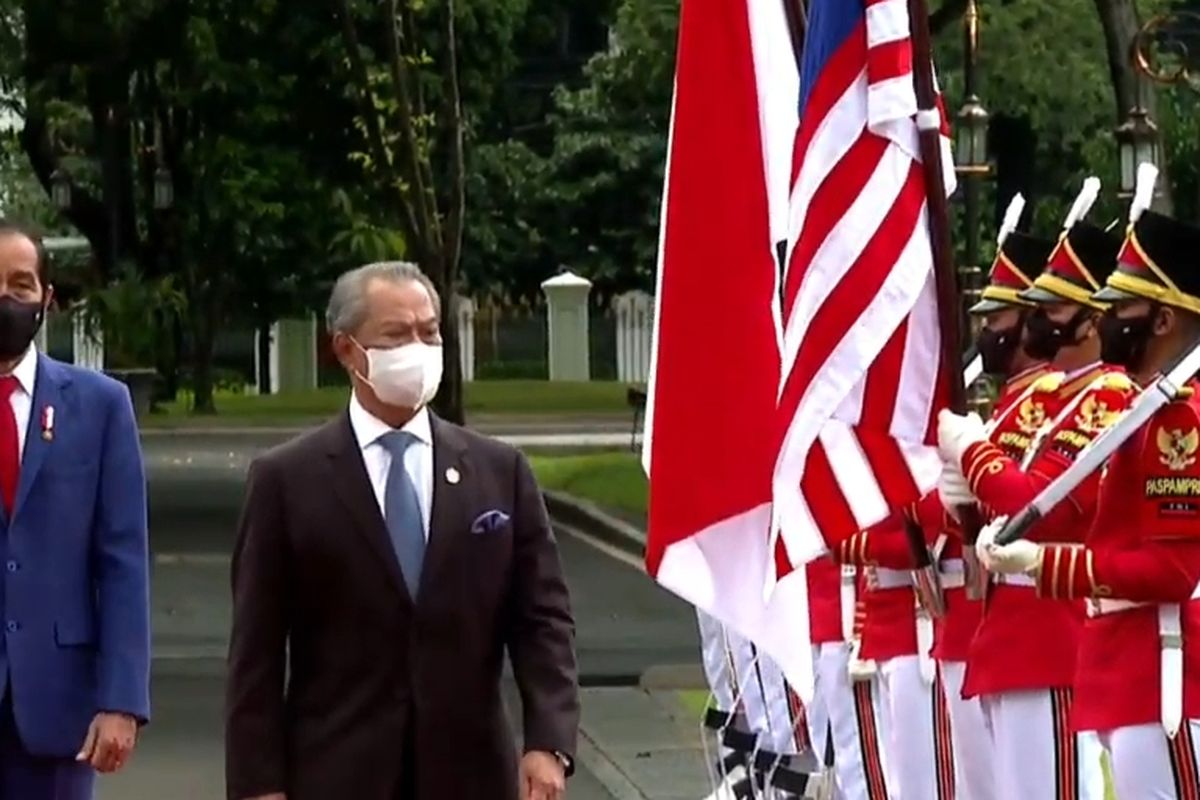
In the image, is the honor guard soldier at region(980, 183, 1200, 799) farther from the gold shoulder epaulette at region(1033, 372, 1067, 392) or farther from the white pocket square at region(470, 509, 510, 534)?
the white pocket square at region(470, 509, 510, 534)

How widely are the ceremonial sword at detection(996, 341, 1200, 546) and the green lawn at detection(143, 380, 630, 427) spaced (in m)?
28.1

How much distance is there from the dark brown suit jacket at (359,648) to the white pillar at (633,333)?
40.0 metres

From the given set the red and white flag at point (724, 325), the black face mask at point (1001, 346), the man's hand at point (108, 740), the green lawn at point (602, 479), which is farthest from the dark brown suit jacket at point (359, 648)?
the green lawn at point (602, 479)

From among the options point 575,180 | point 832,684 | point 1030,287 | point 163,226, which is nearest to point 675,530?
point 1030,287

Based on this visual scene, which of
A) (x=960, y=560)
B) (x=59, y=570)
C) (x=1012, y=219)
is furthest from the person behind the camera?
(x=1012, y=219)

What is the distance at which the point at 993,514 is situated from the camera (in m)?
6.77

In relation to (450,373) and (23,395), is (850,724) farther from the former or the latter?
(450,373)

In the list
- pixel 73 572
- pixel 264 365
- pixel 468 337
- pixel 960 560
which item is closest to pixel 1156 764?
pixel 960 560

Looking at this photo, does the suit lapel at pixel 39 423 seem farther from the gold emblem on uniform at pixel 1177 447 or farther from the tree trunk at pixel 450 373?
the tree trunk at pixel 450 373

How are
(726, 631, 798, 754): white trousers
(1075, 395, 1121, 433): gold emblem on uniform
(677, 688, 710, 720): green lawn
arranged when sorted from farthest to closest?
(677, 688, 710, 720): green lawn
(726, 631, 798, 754): white trousers
(1075, 395, 1121, 433): gold emblem on uniform

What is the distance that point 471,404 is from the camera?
3947cm

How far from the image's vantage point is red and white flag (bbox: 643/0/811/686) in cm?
697

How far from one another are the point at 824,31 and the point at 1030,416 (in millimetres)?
1279

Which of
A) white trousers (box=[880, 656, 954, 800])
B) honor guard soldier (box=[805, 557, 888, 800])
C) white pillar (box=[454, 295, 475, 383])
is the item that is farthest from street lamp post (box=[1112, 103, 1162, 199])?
white pillar (box=[454, 295, 475, 383])
